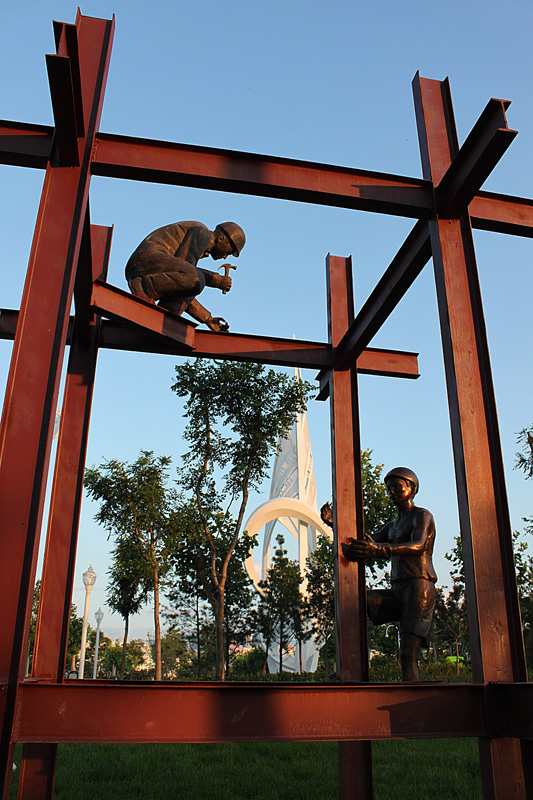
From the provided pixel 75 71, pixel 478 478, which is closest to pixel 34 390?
pixel 75 71

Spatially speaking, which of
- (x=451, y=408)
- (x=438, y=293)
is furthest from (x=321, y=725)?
(x=438, y=293)

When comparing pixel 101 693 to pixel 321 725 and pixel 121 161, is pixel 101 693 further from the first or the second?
pixel 121 161

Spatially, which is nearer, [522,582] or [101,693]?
[101,693]

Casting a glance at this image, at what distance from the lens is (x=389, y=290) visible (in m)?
6.45

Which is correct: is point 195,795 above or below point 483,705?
below

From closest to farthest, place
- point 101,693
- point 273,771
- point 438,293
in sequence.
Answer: point 101,693, point 438,293, point 273,771

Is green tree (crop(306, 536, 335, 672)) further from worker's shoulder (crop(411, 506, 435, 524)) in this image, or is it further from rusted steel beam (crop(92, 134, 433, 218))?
rusted steel beam (crop(92, 134, 433, 218))

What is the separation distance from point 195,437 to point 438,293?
2274 cm

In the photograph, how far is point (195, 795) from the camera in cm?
852

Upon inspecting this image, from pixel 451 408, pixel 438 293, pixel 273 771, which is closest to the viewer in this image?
pixel 451 408

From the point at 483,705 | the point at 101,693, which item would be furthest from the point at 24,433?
the point at 483,705

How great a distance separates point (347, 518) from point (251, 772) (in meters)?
4.92

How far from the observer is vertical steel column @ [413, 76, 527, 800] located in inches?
168

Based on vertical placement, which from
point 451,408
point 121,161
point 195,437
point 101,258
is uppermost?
point 195,437
